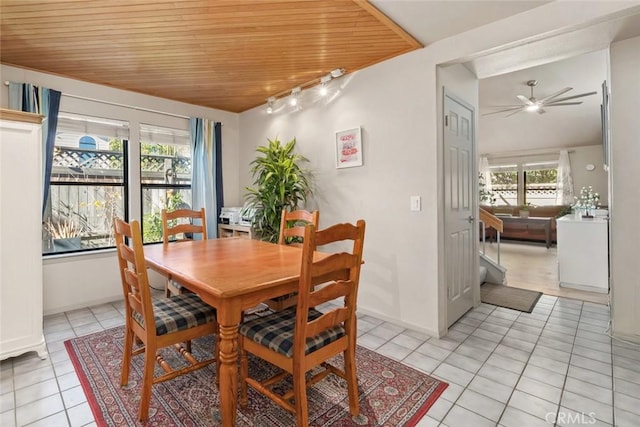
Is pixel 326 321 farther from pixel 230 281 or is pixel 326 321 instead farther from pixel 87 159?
pixel 87 159

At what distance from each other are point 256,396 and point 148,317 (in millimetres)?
777

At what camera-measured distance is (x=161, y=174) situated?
13.2 feet

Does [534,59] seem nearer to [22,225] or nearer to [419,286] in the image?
[419,286]

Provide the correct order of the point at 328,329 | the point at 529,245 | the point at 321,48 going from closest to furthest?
the point at 328,329 < the point at 321,48 < the point at 529,245

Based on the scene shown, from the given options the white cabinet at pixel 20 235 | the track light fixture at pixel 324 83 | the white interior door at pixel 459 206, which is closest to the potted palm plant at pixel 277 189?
the track light fixture at pixel 324 83

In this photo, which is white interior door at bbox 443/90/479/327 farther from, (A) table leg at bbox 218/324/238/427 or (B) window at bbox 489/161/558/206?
(B) window at bbox 489/161/558/206

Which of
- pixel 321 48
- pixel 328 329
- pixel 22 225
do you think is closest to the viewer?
pixel 328 329

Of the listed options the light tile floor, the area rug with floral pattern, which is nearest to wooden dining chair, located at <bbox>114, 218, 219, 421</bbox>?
the area rug with floral pattern

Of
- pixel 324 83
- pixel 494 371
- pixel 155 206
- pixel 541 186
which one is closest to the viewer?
pixel 494 371

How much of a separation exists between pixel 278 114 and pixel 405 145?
6.31ft

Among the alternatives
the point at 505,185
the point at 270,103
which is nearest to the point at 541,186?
the point at 505,185

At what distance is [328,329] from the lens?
5.20ft

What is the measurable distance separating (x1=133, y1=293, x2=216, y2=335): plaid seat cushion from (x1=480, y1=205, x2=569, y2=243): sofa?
7.76 m

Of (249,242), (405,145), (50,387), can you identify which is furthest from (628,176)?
(50,387)
